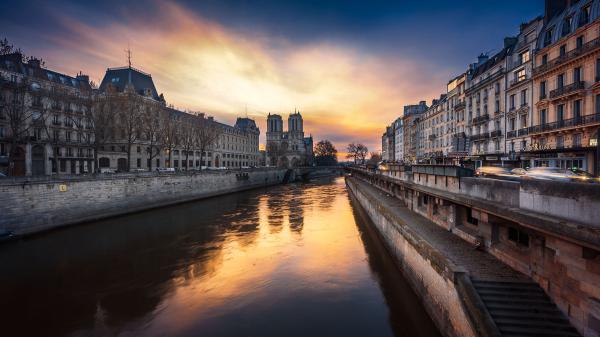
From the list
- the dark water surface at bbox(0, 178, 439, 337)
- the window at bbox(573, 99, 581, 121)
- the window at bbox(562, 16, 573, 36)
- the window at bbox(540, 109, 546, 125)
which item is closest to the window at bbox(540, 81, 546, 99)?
the window at bbox(540, 109, 546, 125)

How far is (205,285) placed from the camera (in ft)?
42.4

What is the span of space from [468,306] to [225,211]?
28667mm

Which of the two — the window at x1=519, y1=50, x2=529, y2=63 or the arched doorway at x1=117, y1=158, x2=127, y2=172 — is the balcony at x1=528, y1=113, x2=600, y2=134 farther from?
the arched doorway at x1=117, y1=158, x2=127, y2=172

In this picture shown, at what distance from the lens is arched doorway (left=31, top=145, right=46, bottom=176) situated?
136 feet

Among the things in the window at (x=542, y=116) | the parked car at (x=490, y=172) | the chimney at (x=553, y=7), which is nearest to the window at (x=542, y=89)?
the window at (x=542, y=116)

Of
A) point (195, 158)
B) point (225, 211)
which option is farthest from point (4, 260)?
point (195, 158)

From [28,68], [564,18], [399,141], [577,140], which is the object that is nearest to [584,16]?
[564,18]

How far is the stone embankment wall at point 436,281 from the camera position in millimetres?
7389

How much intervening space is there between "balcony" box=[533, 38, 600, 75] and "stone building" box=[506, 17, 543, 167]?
193cm

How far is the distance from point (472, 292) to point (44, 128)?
161 ft

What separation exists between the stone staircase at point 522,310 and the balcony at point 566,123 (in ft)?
65.8

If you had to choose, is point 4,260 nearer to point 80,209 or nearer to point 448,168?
point 80,209

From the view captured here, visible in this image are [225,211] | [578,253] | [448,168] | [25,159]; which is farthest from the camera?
[25,159]

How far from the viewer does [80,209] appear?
25266mm
